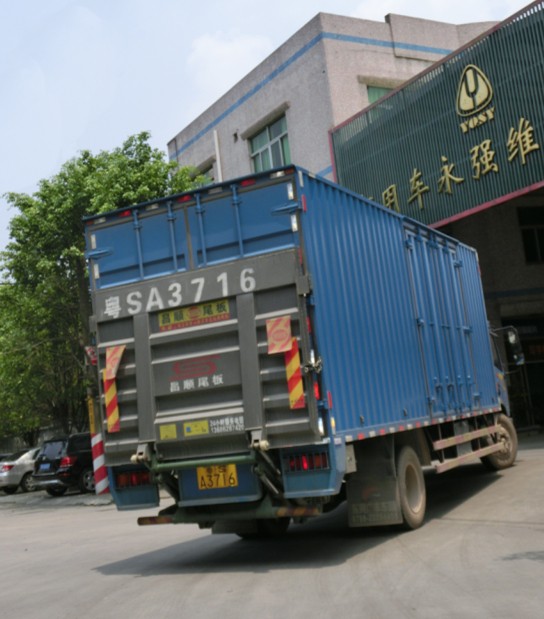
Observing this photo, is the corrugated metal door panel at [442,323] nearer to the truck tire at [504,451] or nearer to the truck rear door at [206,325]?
the truck tire at [504,451]

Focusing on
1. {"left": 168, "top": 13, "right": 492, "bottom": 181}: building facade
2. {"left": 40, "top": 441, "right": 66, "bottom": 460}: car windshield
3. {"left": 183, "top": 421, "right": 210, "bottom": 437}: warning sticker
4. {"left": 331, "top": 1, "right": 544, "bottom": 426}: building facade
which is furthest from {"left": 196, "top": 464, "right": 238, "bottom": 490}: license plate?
{"left": 40, "top": 441, "right": 66, "bottom": 460}: car windshield

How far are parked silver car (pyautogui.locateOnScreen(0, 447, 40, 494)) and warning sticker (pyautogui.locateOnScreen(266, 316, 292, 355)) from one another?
23924mm

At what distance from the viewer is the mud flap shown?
879cm

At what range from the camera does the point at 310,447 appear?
25.9 ft

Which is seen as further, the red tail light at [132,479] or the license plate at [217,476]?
the red tail light at [132,479]

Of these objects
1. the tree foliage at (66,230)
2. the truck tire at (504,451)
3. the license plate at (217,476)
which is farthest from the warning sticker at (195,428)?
the tree foliage at (66,230)

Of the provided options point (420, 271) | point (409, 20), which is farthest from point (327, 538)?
point (409, 20)

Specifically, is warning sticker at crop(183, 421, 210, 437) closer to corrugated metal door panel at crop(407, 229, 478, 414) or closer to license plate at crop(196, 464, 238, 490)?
license plate at crop(196, 464, 238, 490)

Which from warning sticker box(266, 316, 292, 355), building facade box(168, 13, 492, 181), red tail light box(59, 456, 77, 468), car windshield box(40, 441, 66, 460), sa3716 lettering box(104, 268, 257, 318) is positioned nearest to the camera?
warning sticker box(266, 316, 292, 355)

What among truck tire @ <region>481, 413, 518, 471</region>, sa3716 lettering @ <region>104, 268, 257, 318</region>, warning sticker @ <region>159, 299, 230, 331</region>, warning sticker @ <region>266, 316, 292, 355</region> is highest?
sa3716 lettering @ <region>104, 268, 257, 318</region>

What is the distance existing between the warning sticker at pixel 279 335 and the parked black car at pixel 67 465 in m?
17.5

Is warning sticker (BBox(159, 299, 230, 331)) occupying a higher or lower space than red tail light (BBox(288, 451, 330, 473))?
higher

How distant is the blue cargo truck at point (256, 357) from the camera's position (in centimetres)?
798

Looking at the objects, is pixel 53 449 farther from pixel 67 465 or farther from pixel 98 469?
pixel 98 469
